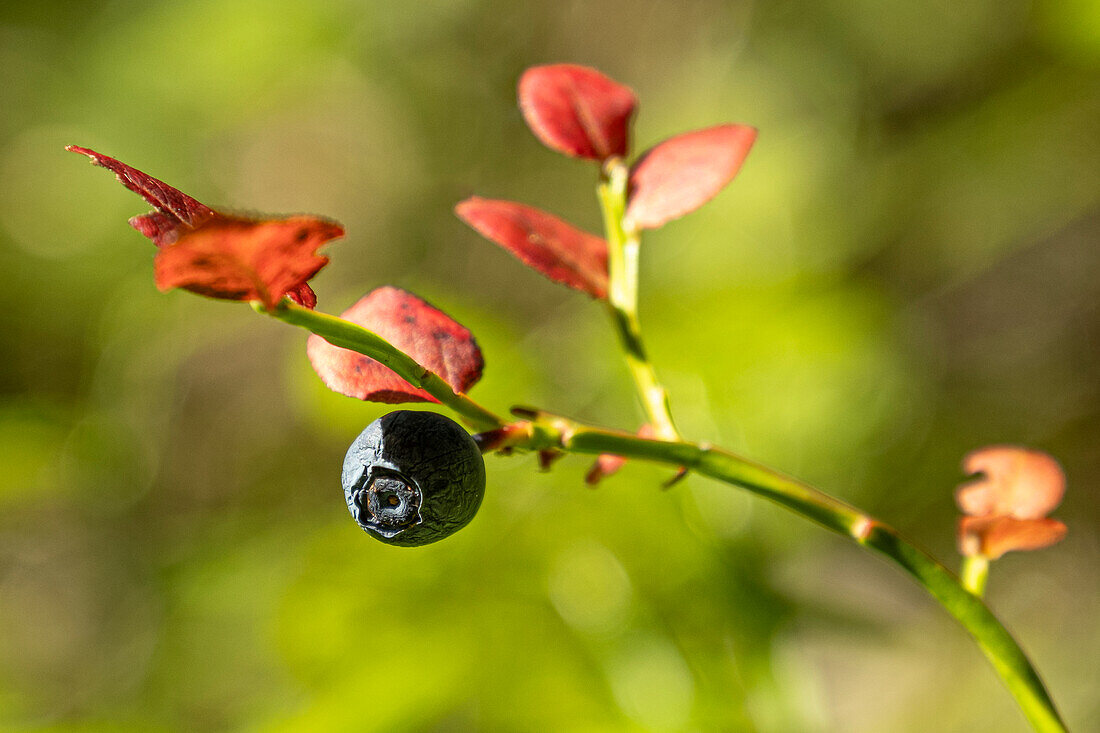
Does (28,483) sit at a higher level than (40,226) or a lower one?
lower

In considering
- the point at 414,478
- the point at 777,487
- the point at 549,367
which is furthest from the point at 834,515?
the point at 549,367

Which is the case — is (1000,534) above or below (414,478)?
above

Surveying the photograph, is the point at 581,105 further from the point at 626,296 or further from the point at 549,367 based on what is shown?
the point at 549,367

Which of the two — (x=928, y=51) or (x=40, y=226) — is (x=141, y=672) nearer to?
(x=40, y=226)

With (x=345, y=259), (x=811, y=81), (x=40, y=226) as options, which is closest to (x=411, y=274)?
(x=345, y=259)

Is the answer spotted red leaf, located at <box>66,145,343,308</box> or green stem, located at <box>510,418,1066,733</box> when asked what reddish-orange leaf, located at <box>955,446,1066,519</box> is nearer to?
green stem, located at <box>510,418,1066,733</box>

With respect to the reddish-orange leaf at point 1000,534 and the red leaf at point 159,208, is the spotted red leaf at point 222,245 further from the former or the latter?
the reddish-orange leaf at point 1000,534

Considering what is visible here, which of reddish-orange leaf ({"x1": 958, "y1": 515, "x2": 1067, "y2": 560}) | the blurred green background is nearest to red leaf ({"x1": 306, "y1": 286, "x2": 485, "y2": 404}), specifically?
reddish-orange leaf ({"x1": 958, "y1": 515, "x2": 1067, "y2": 560})
